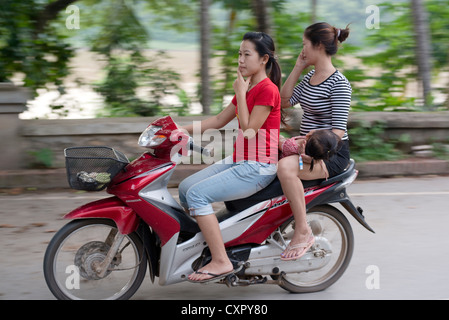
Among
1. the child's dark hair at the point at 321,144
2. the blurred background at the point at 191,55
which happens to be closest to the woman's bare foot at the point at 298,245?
the child's dark hair at the point at 321,144

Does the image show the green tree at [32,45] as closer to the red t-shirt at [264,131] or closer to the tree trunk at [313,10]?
the tree trunk at [313,10]

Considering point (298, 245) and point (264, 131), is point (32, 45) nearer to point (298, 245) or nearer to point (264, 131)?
point (264, 131)

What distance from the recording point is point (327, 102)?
4.07m

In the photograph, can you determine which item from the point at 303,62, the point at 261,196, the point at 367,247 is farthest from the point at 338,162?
the point at 367,247

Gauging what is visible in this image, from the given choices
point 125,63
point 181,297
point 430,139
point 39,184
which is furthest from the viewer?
point 125,63

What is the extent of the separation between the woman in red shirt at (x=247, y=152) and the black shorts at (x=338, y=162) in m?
0.39

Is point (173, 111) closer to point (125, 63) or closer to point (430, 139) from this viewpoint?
point (125, 63)

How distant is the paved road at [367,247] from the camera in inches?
166

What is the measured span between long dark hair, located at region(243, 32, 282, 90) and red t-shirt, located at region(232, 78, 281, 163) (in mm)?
110

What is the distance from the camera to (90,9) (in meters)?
10.1

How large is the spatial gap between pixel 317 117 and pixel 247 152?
1.96 feet

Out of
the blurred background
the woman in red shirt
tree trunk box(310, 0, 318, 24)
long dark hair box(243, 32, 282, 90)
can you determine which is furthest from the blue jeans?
tree trunk box(310, 0, 318, 24)

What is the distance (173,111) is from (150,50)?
126cm

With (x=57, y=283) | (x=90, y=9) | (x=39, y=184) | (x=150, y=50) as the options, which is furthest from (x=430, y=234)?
(x=90, y=9)
